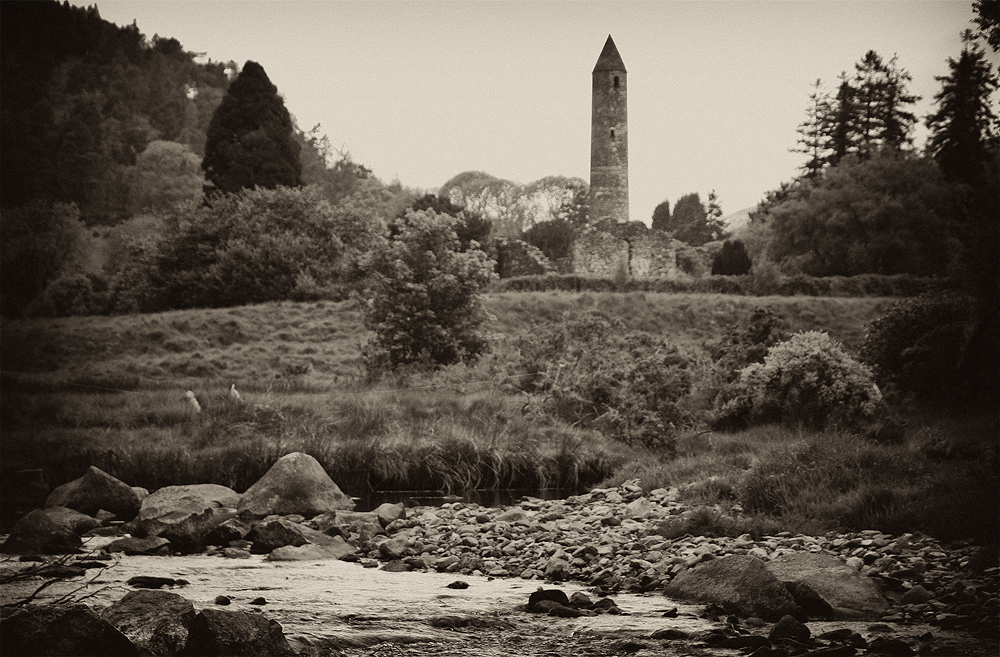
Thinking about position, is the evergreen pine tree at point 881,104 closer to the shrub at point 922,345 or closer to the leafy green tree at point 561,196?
the leafy green tree at point 561,196

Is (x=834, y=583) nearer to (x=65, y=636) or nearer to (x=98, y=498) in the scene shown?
(x=65, y=636)

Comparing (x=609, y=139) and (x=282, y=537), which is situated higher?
(x=609, y=139)

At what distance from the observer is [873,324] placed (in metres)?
21.6

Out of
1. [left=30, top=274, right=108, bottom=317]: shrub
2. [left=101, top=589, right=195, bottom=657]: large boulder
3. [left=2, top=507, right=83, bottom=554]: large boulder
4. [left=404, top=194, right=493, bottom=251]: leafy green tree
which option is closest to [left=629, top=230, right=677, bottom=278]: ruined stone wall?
[left=404, top=194, right=493, bottom=251]: leafy green tree

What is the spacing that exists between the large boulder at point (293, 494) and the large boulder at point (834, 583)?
7610 mm

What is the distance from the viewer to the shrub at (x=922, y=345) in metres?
18.2

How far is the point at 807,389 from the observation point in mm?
18562

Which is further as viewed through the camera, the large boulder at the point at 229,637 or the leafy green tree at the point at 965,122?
the leafy green tree at the point at 965,122

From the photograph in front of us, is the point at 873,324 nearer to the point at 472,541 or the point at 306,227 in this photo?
the point at 472,541

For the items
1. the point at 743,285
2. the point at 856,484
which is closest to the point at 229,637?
the point at 856,484

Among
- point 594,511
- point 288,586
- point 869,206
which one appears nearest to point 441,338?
point 594,511

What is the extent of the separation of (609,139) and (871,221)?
671 inches

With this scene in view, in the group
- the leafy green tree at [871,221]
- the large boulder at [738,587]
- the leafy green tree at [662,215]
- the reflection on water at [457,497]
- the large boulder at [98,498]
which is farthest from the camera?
the leafy green tree at [662,215]

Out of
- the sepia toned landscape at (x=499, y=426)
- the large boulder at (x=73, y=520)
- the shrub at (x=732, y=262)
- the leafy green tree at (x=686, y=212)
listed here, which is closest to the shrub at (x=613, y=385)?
the sepia toned landscape at (x=499, y=426)
